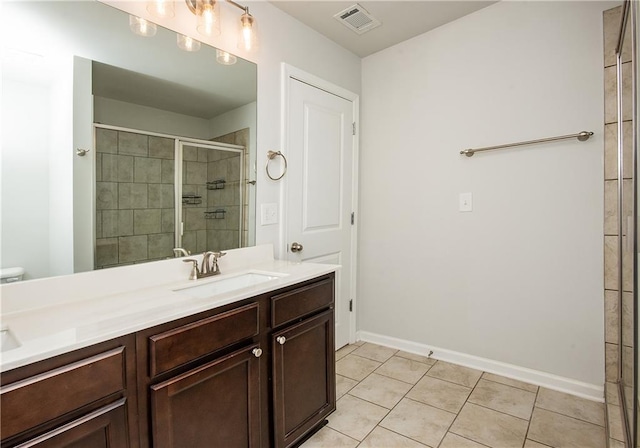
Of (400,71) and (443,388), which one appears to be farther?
(400,71)

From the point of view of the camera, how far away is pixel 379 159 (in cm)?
284

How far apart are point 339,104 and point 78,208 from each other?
1.96 m

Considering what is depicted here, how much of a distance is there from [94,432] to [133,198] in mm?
933

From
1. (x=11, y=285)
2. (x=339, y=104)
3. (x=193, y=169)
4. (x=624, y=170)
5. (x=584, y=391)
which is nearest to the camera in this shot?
(x=11, y=285)

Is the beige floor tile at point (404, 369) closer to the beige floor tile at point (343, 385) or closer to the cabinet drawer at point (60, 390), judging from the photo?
the beige floor tile at point (343, 385)

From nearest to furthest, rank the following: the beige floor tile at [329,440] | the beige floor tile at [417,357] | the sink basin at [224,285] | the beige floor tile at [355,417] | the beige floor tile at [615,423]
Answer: the beige floor tile at [615,423] < the sink basin at [224,285] < the beige floor tile at [329,440] < the beige floor tile at [355,417] < the beige floor tile at [417,357]

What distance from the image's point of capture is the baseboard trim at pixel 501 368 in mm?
2002

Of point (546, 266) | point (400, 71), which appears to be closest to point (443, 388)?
point (546, 266)

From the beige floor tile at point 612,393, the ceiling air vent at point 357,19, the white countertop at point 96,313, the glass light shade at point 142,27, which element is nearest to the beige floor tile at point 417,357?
the beige floor tile at point 612,393

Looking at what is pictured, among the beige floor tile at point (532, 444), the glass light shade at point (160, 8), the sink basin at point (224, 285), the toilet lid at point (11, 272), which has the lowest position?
the beige floor tile at point (532, 444)

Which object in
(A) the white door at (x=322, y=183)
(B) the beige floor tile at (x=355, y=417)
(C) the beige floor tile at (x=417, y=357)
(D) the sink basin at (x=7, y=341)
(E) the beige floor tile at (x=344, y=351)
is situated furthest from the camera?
(E) the beige floor tile at (x=344, y=351)

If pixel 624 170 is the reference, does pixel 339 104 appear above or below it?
above

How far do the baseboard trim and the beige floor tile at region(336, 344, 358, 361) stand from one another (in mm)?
188

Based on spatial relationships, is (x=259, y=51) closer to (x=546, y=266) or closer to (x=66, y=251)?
(x=66, y=251)
